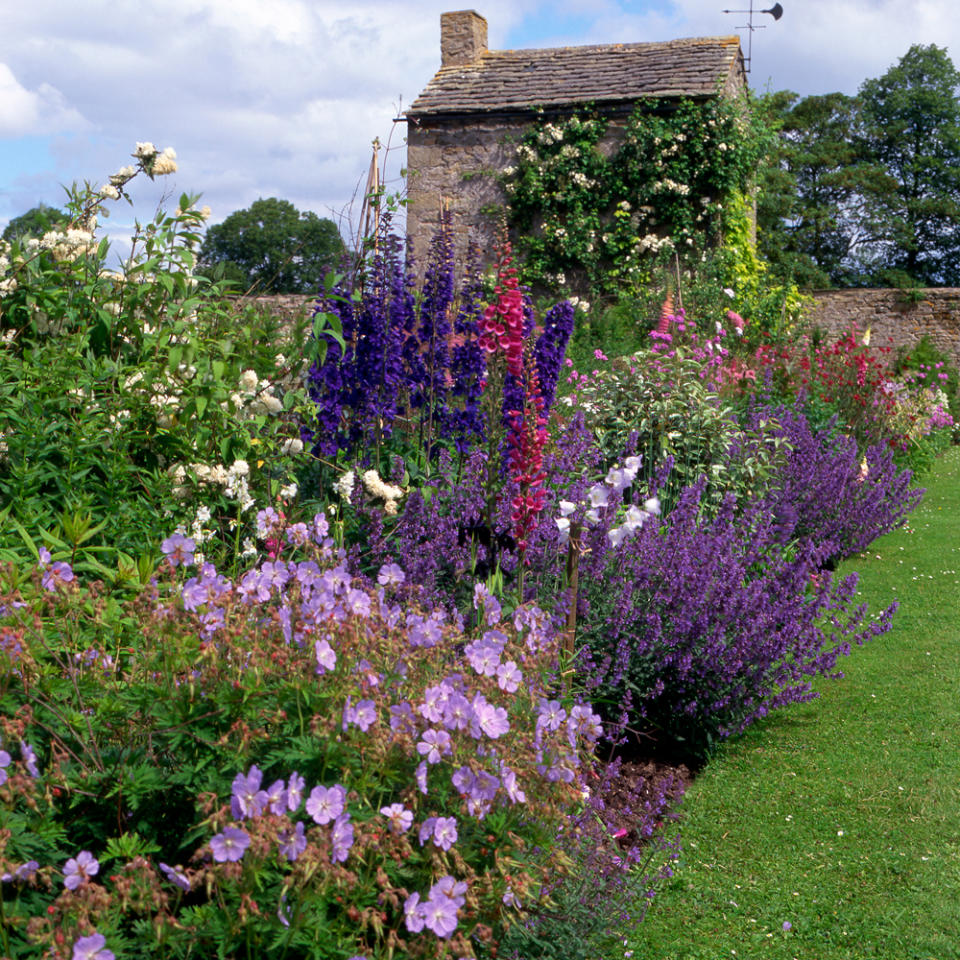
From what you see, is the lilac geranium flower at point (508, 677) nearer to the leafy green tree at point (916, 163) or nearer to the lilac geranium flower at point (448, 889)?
the lilac geranium flower at point (448, 889)

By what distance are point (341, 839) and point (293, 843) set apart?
0.27 feet

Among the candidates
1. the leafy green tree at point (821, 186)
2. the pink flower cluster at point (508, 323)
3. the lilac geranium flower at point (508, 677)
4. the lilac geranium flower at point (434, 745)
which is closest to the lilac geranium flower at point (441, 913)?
the lilac geranium flower at point (434, 745)

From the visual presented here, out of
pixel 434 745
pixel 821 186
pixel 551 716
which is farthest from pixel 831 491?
pixel 821 186

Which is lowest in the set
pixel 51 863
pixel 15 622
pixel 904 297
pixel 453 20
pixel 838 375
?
pixel 51 863

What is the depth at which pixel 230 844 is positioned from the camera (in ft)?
4.89

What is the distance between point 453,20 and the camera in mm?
16047

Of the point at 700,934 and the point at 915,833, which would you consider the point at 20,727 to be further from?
the point at 915,833

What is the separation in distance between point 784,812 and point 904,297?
16.8 metres

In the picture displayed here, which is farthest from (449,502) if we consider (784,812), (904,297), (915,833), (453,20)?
(904,297)

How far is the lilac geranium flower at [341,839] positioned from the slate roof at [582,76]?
46.7ft

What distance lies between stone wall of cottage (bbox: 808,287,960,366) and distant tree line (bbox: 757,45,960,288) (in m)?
12.1

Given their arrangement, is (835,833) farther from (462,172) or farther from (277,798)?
(462,172)

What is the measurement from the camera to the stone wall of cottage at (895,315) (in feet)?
59.1

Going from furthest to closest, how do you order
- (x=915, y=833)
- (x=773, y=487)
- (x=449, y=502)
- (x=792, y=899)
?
(x=773, y=487) → (x=449, y=502) → (x=915, y=833) → (x=792, y=899)
